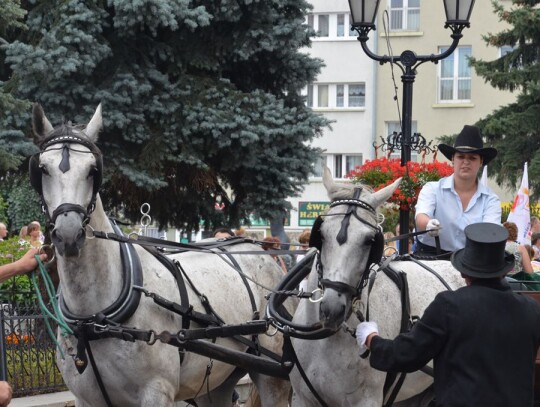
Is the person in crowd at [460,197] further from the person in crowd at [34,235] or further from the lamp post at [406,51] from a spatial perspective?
the person in crowd at [34,235]

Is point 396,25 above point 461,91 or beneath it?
above

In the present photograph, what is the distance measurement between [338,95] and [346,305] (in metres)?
36.4

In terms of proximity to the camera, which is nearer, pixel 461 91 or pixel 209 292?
pixel 209 292

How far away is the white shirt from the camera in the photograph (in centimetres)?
791

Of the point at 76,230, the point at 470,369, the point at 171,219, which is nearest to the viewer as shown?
the point at 470,369

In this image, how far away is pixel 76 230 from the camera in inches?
246

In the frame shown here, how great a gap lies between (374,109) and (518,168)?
1341cm

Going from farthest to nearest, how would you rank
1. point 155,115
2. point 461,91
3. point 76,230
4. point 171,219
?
1. point 461,91
2. point 171,219
3. point 155,115
4. point 76,230

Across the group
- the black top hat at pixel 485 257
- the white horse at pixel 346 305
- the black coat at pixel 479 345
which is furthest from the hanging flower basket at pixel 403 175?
the black coat at pixel 479 345

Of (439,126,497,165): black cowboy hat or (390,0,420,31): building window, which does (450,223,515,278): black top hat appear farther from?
(390,0,420,31): building window

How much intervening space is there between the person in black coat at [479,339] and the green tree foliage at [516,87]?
22611mm

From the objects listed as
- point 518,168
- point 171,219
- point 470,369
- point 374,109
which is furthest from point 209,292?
point 374,109

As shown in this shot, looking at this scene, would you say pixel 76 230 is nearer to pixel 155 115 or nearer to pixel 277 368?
pixel 277 368

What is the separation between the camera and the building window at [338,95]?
41.9 meters
